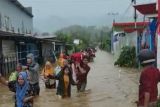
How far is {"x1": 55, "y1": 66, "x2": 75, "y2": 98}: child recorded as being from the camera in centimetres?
1855

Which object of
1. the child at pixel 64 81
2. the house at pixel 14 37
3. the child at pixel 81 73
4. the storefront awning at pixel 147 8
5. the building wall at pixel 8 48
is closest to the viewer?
the storefront awning at pixel 147 8

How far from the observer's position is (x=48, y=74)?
21.0 meters

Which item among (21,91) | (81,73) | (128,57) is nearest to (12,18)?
(128,57)

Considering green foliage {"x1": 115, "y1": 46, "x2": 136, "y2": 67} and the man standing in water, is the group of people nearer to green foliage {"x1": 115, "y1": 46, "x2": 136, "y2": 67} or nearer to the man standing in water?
the man standing in water

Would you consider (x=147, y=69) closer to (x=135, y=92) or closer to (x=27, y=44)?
(x=135, y=92)

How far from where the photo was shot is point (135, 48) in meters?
37.3

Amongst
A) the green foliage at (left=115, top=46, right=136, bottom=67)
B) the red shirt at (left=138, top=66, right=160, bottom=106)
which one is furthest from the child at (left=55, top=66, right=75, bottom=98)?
the green foliage at (left=115, top=46, right=136, bottom=67)

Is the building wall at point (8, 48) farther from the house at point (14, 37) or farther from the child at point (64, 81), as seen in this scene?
the child at point (64, 81)

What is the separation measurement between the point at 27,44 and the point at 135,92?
23.5 metres

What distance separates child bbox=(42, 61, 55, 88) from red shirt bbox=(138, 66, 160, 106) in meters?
12.0

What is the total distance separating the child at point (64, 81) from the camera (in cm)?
1855

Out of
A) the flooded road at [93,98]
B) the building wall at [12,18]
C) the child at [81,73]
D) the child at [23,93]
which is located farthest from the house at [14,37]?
the child at [23,93]

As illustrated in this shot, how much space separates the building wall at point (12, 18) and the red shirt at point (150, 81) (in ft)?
114

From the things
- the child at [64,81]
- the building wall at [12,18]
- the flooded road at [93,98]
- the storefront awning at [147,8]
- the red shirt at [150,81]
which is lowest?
the flooded road at [93,98]
